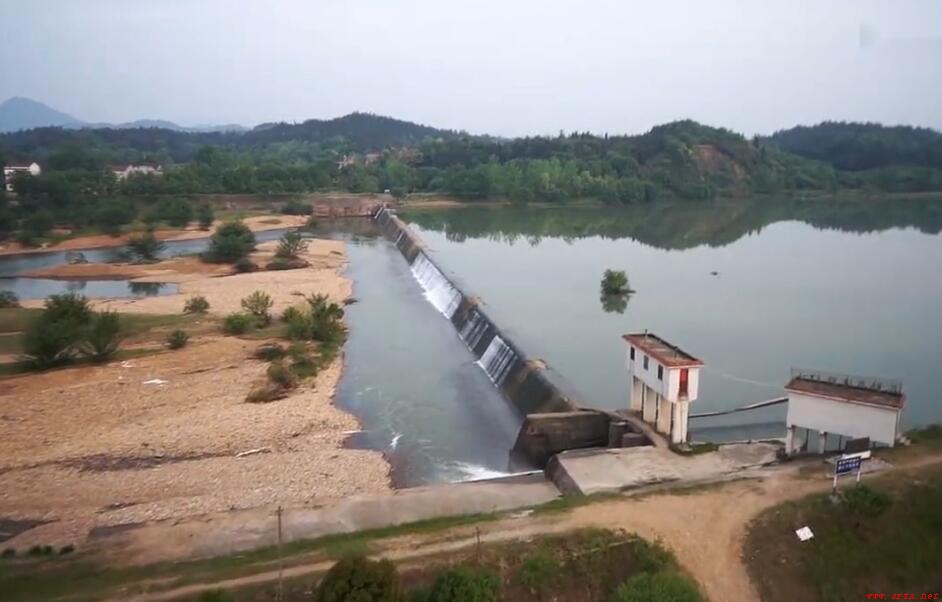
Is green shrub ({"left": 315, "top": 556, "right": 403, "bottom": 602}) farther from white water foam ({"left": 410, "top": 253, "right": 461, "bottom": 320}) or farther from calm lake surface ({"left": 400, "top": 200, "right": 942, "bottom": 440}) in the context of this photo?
white water foam ({"left": 410, "top": 253, "right": 461, "bottom": 320})

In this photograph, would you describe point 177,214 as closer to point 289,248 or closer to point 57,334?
point 289,248

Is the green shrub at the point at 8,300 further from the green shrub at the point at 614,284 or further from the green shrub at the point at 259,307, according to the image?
the green shrub at the point at 614,284

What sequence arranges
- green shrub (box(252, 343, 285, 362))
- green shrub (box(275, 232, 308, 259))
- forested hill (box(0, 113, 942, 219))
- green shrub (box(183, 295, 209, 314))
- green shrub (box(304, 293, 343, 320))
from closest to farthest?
green shrub (box(252, 343, 285, 362)), green shrub (box(304, 293, 343, 320)), green shrub (box(183, 295, 209, 314)), green shrub (box(275, 232, 308, 259)), forested hill (box(0, 113, 942, 219))

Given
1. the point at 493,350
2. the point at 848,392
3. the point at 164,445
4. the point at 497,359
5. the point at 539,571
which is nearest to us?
the point at 539,571

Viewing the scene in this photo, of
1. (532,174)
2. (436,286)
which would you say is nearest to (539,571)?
(436,286)

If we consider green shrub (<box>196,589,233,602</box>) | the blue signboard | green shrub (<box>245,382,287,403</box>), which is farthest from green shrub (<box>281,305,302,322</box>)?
the blue signboard

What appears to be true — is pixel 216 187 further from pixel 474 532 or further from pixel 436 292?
pixel 474 532

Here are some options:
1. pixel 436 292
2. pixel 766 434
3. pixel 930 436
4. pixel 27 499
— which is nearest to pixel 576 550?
pixel 930 436
